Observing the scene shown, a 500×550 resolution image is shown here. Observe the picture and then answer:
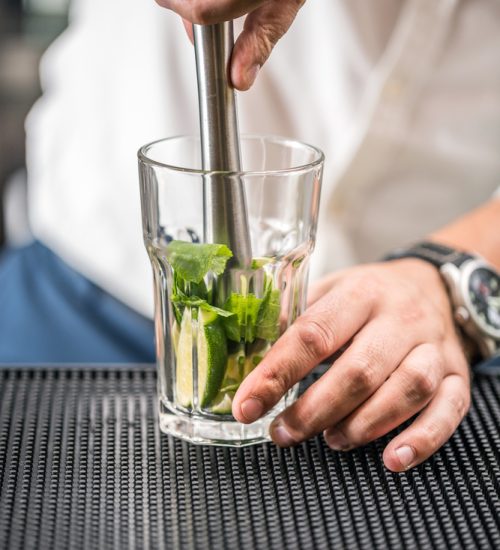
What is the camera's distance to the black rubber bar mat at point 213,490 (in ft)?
1.50

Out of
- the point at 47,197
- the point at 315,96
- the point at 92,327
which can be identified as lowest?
the point at 92,327

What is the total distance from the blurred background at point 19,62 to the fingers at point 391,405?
1.40 meters

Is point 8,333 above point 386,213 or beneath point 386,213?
beneath

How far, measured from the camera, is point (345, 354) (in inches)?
22.4

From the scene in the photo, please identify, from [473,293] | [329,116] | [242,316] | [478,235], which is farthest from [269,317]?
[329,116]

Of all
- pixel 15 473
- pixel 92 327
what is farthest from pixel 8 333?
pixel 15 473

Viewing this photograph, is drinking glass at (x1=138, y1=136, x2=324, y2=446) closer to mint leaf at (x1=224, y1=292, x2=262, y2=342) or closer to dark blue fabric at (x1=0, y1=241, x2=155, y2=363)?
mint leaf at (x1=224, y1=292, x2=262, y2=342)

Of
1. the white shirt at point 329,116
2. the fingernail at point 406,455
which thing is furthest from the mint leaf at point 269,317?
the white shirt at point 329,116

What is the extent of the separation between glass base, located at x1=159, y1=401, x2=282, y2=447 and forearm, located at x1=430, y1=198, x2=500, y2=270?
335mm

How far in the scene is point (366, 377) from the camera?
559 millimetres

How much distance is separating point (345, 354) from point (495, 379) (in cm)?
18

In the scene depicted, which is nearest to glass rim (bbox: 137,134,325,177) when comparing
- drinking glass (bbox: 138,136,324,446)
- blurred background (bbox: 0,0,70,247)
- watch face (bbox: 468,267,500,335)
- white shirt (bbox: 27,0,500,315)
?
drinking glass (bbox: 138,136,324,446)

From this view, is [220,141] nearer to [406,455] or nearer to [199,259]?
[199,259]

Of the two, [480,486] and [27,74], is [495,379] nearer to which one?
[480,486]
